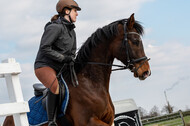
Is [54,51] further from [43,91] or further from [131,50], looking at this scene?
[131,50]

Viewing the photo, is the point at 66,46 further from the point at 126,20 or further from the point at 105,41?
the point at 126,20

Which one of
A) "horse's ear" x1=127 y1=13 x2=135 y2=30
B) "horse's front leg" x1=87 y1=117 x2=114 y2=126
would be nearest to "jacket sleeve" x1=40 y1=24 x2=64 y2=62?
"horse's front leg" x1=87 y1=117 x2=114 y2=126

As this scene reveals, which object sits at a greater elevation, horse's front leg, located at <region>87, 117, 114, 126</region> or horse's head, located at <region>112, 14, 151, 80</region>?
horse's head, located at <region>112, 14, 151, 80</region>

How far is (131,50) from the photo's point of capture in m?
4.55

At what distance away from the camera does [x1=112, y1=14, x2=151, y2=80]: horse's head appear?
4.45m

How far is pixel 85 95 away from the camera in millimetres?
4426

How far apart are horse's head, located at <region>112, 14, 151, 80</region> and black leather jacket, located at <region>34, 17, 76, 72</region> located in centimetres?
73

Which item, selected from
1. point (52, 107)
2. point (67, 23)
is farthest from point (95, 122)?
point (67, 23)

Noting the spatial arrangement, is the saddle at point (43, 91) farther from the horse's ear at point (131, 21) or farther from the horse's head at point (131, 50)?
the horse's ear at point (131, 21)

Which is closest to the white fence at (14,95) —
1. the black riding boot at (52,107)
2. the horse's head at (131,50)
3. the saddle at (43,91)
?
the black riding boot at (52,107)

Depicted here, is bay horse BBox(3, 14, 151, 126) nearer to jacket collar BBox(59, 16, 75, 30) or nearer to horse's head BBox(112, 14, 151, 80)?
horse's head BBox(112, 14, 151, 80)

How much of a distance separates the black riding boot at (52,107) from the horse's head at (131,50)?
1.16 metres

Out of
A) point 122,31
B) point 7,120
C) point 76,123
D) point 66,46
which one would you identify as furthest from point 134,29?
point 7,120

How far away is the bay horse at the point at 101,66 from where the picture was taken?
14.3 feet
